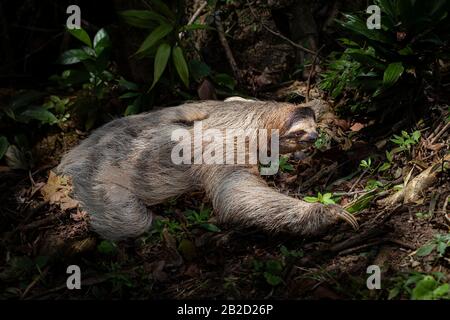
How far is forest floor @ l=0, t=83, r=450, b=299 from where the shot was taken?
14.7ft

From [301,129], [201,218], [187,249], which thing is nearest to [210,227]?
[201,218]

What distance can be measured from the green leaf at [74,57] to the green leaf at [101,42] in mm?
152

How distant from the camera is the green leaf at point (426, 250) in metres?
4.35

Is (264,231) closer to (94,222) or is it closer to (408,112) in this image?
(94,222)

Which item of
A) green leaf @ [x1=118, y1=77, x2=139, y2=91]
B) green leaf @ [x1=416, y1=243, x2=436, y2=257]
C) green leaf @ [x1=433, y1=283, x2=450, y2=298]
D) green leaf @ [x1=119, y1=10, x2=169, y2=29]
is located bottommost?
green leaf @ [x1=433, y1=283, x2=450, y2=298]

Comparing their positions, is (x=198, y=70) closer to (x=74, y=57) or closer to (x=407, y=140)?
(x=74, y=57)

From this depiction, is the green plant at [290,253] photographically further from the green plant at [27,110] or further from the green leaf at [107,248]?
the green plant at [27,110]

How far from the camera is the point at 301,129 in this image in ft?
18.5

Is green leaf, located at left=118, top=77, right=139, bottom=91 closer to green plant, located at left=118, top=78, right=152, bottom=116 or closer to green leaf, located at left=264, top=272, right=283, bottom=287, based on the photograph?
green plant, located at left=118, top=78, right=152, bottom=116

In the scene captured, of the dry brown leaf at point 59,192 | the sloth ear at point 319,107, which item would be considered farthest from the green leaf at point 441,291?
the dry brown leaf at point 59,192

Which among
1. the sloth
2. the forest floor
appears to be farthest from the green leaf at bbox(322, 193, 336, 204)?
the sloth

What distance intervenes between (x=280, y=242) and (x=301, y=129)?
127 cm

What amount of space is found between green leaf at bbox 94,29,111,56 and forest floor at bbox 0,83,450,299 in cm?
195

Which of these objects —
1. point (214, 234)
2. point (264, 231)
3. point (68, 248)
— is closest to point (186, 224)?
point (214, 234)
